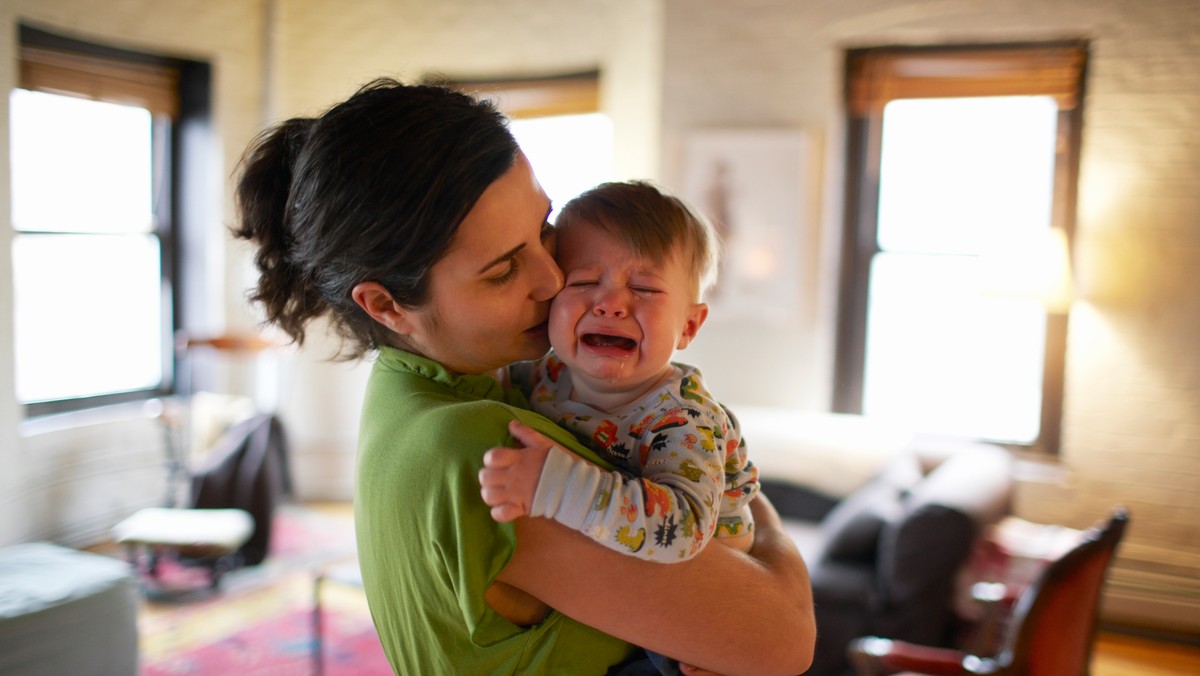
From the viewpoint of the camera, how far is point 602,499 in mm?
977

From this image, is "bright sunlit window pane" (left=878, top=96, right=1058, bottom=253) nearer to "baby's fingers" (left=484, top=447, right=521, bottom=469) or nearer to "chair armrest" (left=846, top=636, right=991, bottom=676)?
"chair armrest" (left=846, top=636, right=991, bottom=676)

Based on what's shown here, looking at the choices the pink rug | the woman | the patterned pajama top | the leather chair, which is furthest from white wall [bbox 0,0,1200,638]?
the woman

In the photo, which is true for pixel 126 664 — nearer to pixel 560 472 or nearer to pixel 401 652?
pixel 401 652

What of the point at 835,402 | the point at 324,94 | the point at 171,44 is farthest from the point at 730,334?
the point at 171,44

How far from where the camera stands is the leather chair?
88.4 inches

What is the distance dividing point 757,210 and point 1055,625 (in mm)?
3268

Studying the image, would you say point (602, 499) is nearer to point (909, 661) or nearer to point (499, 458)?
point (499, 458)

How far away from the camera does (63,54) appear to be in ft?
17.1

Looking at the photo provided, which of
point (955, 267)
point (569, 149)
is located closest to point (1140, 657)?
point (955, 267)

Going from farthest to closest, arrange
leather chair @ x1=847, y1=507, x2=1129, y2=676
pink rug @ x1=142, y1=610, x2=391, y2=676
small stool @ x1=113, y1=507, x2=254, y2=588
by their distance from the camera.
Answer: small stool @ x1=113, y1=507, x2=254, y2=588 → pink rug @ x1=142, y1=610, x2=391, y2=676 → leather chair @ x1=847, y1=507, x2=1129, y2=676

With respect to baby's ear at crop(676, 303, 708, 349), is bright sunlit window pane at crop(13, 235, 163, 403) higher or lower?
lower

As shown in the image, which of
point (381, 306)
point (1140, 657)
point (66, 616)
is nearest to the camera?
point (381, 306)

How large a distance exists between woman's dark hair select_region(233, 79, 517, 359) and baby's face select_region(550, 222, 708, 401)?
0.21 metres

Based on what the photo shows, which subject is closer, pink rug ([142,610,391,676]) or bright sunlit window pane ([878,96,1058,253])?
pink rug ([142,610,391,676])
